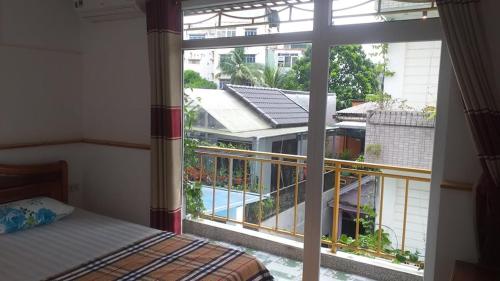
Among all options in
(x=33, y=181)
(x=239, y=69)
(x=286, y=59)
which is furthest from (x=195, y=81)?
(x=33, y=181)

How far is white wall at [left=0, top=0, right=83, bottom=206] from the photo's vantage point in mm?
2777

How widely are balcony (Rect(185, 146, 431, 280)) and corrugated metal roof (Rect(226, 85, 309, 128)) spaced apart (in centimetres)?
43

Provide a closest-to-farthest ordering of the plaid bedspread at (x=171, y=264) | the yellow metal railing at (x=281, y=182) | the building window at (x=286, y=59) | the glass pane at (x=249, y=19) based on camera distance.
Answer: the plaid bedspread at (x=171, y=264) < the glass pane at (x=249, y=19) < the building window at (x=286, y=59) < the yellow metal railing at (x=281, y=182)

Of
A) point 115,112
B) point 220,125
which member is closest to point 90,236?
point 115,112

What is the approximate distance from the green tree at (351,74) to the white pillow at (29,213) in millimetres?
2021

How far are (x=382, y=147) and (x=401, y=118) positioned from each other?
0.27m

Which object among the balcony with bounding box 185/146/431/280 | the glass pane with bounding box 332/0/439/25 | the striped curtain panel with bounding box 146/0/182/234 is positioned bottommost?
the balcony with bounding box 185/146/431/280

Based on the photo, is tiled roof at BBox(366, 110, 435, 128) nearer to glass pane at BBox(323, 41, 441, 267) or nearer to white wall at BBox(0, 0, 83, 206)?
glass pane at BBox(323, 41, 441, 267)

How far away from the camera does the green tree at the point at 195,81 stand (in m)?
3.04

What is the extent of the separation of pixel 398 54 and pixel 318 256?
136 centimetres

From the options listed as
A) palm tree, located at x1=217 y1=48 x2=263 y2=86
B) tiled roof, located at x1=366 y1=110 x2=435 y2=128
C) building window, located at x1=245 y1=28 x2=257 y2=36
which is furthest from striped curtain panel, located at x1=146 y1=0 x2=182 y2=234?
tiled roof, located at x1=366 y1=110 x2=435 y2=128

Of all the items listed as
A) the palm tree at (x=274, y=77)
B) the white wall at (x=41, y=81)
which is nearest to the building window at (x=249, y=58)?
the palm tree at (x=274, y=77)

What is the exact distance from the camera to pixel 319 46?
224cm

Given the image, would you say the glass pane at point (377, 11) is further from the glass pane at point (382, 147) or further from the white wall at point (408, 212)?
the white wall at point (408, 212)
